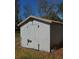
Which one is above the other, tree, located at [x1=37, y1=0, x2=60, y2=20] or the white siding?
tree, located at [x1=37, y1=0, x2=60, y2=20]

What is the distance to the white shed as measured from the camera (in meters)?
1.65

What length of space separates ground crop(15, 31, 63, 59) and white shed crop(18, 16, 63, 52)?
39mm

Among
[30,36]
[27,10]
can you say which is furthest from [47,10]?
[30,36]

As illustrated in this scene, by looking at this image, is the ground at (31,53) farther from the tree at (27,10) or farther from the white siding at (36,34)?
the tree at (27,10)

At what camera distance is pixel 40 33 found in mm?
1694

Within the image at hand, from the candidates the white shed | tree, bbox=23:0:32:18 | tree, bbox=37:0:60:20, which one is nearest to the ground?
the white shed

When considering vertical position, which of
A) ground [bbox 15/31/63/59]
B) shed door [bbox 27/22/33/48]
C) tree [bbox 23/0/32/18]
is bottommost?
ground [bbox 15/31/63/59]

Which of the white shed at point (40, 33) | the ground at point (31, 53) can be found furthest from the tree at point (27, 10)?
the ground at point (31, 53)

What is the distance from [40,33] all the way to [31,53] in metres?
0.21

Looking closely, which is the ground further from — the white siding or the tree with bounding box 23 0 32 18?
the tree with bounding box 23 0 32 18

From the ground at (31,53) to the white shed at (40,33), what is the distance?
4cm

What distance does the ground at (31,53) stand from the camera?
1638 millimetres

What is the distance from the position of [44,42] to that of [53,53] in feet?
0.44
